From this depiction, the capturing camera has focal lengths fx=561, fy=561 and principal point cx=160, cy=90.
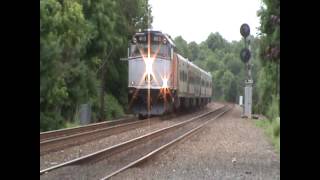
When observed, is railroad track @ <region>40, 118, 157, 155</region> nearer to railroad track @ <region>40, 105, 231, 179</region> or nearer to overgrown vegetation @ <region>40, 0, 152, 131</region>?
railroad track @ <region>40, 105, 231, 179</region>

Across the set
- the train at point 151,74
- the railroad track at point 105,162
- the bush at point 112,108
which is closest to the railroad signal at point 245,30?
the train at point 151,74

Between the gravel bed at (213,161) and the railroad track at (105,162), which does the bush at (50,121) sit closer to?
the railroad track at (105,162)

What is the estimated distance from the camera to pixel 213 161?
11766 mm

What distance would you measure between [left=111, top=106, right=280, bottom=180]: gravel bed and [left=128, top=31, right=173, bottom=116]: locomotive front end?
8.90 metres

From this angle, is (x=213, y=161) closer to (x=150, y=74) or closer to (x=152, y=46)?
(x=150, y=74)

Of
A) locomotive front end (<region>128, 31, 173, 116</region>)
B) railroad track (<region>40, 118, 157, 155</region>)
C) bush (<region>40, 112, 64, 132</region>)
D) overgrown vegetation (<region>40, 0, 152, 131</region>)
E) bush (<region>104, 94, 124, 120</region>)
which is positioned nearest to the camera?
railroad track (<region>40, 118, 157, 155</region>)

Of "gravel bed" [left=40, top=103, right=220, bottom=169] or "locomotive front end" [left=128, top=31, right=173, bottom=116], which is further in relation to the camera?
"locomotive front end" [left=128, top=31, right=173, bottom=116]

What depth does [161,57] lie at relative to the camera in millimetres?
26312

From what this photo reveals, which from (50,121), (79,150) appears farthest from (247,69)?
(79,150)

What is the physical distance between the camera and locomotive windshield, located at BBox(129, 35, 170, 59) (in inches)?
1045

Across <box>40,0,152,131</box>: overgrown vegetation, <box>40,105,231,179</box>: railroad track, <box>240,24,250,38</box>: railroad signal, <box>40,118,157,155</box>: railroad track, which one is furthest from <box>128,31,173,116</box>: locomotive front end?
<box>40,105,231,179</box>: railroad track
